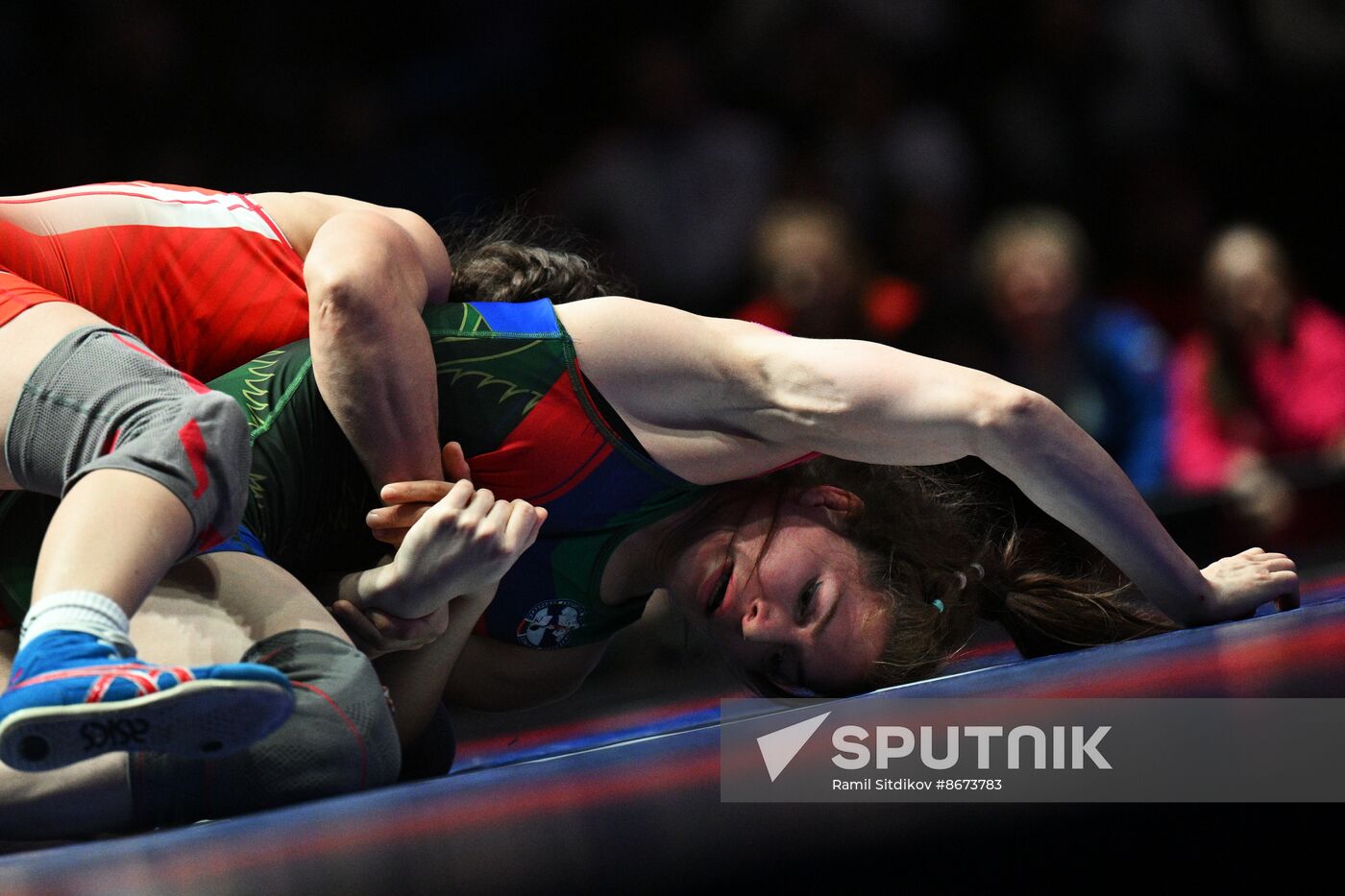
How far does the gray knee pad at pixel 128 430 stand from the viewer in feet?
3.51

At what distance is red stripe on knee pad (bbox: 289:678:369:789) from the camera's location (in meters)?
1.14

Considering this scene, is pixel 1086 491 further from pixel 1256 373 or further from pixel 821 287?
pixel 1256 373

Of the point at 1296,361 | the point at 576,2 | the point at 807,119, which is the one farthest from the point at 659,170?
the point at 1296,361

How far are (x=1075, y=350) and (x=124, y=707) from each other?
2.78 m

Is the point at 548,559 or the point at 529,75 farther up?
the point at 529,75

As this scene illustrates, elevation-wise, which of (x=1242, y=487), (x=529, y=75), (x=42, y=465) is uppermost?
(x=529, y=75)

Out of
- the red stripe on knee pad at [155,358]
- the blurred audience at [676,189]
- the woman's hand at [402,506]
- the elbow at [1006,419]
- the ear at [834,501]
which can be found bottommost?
the ear at [834,501]

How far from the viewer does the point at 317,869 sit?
2.60ft

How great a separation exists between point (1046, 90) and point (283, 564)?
3.08 m

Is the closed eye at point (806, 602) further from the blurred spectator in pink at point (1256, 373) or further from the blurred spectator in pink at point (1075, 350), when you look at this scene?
the blurred spectator in pink at point (1256, 373)

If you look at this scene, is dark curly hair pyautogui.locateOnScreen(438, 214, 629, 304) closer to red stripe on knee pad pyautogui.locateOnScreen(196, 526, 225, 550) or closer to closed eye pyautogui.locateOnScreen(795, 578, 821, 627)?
closed eye pyautogui.locateOnScreen(795, 578, 821, 627)

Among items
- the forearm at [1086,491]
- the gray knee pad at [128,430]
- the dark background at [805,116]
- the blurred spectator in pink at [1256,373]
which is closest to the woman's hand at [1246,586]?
the forearm at [1086,491]

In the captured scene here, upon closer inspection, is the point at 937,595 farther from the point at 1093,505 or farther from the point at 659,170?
the point at 659,170

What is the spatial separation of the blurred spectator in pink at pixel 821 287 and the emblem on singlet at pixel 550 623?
1.73 metres
